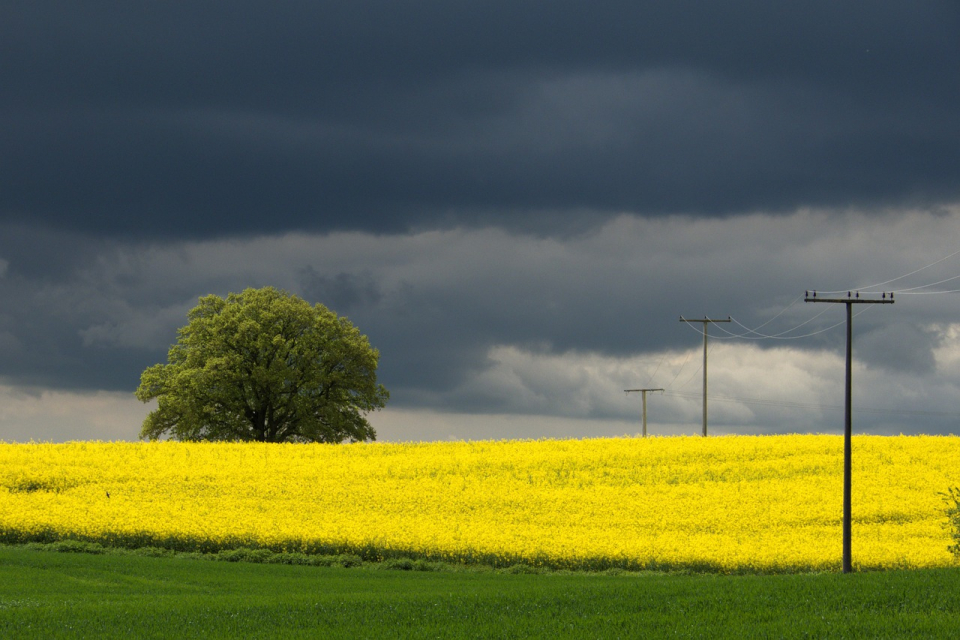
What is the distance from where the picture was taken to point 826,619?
1884cm

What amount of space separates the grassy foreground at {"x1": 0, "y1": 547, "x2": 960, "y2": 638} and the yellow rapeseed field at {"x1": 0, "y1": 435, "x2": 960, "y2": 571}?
710 centimetres

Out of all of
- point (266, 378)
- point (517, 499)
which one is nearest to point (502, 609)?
point (517, 499)

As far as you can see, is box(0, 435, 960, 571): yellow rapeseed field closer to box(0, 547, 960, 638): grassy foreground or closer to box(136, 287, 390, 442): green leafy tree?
box(0, 547, 960, 638): grassy foreground

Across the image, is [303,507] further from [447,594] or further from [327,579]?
[447,594]

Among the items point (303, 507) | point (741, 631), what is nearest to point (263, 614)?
point (741, 631)

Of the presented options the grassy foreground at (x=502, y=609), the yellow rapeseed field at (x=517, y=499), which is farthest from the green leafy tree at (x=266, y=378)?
the grassy foreground at (x=502, y=609)

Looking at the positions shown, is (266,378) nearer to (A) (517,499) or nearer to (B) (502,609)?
(A) (517,499)

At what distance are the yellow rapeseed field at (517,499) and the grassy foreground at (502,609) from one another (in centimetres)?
710

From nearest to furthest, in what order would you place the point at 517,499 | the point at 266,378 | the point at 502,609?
the point at 502,609 < the point at 517,499 < the point at 266,378

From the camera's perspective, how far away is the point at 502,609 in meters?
20.5

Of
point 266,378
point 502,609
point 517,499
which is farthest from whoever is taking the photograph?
point 266,378

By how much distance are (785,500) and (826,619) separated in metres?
23.1

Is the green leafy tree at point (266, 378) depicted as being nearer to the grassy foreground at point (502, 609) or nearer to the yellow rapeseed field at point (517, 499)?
the yellow rapeseed field at point (517, 499)

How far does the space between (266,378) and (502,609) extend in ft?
150
